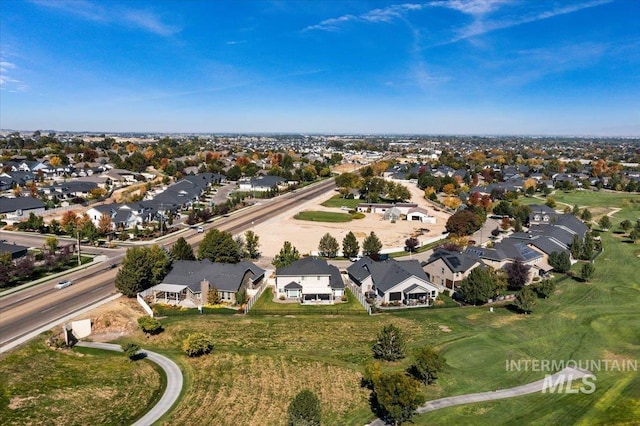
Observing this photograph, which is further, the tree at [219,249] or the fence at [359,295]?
the tree at [219,249]

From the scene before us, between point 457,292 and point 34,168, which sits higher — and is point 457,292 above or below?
below

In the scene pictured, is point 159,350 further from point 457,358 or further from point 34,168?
point 34,168

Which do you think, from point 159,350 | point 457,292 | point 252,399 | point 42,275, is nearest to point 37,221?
point 42,275

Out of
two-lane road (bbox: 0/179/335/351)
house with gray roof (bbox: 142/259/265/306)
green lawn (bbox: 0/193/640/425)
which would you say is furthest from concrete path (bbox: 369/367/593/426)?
two-lane road (bbox: 0/179/335/351)

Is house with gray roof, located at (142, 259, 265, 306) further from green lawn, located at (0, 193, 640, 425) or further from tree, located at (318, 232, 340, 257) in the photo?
tree, located at (318, 232, 340, 257)

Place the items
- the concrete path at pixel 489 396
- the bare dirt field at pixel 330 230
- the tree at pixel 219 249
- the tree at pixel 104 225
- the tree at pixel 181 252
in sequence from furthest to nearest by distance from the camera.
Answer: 1. the tree at pixel 104 225
2. the bare dirt field at pixel 330 230
3. the tree at pixel 181 252
4. the tree at pixel 219 249
5. the concrete path at pixel 489 396

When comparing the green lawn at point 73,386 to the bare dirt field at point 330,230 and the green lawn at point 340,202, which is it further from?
the green lawn at point 340,202

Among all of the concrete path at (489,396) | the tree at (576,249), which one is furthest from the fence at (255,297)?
the tree at (576,249)
